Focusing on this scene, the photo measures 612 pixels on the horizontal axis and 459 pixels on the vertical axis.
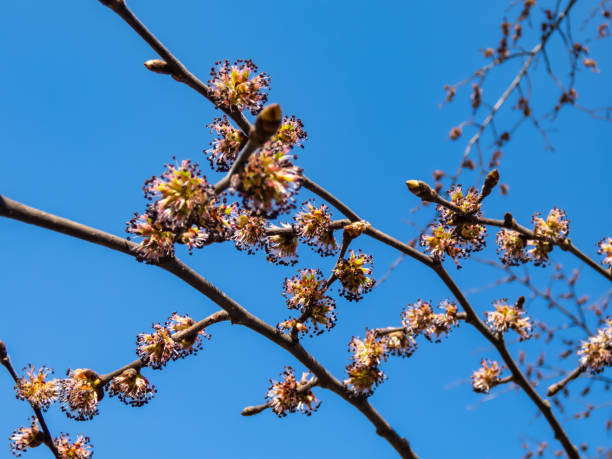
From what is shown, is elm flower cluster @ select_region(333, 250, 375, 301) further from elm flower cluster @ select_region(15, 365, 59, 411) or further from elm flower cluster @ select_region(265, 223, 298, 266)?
elm flower cluster @ select_region(15, 365, 59, 411)

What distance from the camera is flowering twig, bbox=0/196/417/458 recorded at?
7.75ft

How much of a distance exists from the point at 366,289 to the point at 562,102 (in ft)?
9.29

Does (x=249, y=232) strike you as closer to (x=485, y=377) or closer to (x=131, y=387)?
(x=131, y=387)

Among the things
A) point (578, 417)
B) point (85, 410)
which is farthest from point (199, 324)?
point (578, 417)

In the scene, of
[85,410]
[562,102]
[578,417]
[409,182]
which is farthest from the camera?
[578,417]

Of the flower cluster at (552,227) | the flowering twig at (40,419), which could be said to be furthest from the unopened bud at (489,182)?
the flowering twig at (40,419)

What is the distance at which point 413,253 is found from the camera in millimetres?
3893

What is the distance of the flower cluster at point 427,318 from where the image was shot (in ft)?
13.8

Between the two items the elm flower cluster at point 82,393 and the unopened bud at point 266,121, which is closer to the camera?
the unopened bud at point 266,121

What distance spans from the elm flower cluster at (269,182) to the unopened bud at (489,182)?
5.44 feet

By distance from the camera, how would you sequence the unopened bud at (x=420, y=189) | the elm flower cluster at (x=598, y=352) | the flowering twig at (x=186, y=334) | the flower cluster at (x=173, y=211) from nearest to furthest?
the flower cluster at (x=173, y=211) → the unopened bud at (x=420, y=189) → the flowering twig at (x=186, y=334) → the elm flower cluster at (x=598, y=352)

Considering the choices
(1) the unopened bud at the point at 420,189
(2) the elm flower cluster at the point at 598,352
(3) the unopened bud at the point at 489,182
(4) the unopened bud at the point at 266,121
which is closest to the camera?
(4) the unopened bud at the point at 266,121

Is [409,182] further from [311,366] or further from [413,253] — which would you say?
[311,366]

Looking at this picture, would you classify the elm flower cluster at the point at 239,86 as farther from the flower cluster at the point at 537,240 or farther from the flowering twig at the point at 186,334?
the flower cluster at the point at 537,240
